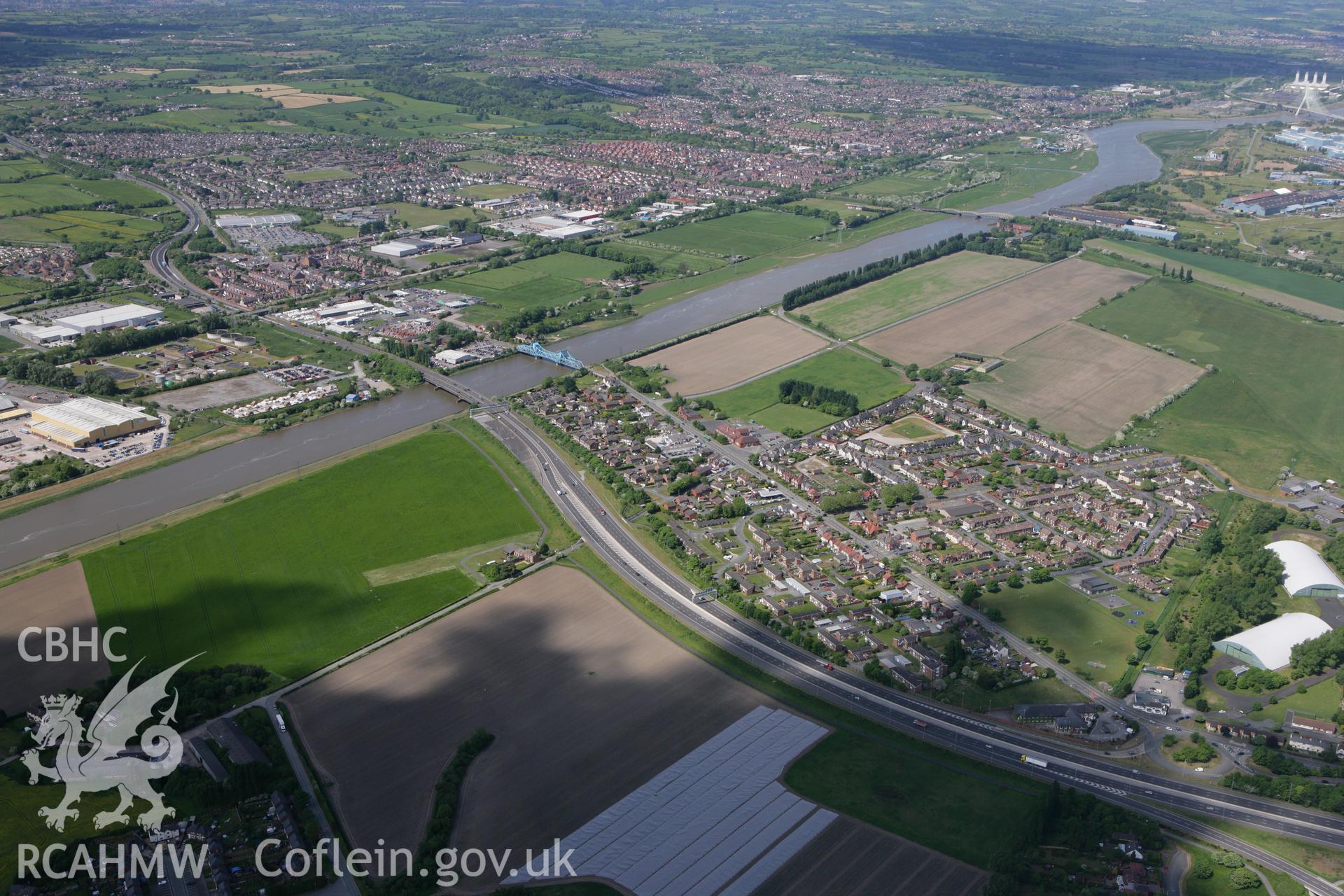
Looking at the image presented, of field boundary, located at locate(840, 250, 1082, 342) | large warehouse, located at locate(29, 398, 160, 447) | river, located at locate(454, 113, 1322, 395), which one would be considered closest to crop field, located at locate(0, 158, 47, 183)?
large warehouse, located at locate(29, 398, 160, 447)

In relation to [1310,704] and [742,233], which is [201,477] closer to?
[1310,704]

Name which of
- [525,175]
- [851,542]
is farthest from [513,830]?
[525,175]

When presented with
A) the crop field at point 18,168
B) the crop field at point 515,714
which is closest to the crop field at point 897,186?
the crop field at point 515,714

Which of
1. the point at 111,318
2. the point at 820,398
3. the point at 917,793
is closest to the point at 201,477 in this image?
the point at 111,318

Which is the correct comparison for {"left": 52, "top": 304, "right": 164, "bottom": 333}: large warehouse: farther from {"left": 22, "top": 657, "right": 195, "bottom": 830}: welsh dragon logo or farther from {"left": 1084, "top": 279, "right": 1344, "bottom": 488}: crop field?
{"left": 1084, "top": 279, "right": 1344, "bottom": 488}: crop field

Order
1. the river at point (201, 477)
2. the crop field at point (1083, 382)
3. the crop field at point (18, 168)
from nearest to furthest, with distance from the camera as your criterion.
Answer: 1. the river at point (201, 477)
2. the crop field at point (1083, 382)
3. the crop field at point (18, 168)

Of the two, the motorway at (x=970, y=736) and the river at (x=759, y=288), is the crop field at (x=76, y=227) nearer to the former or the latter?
the river at (x=759, y=288)
